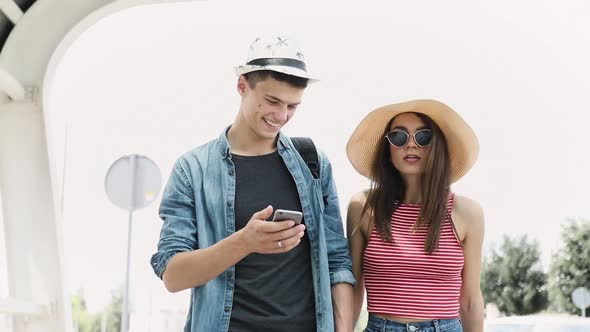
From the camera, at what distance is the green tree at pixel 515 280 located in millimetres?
26578

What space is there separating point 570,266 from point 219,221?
87.7 feet

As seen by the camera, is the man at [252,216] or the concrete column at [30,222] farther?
the concrete column at [30,222]

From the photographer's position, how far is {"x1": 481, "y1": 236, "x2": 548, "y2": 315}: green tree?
26578mm

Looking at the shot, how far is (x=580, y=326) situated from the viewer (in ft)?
31.1

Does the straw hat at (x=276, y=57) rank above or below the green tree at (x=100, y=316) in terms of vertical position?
above

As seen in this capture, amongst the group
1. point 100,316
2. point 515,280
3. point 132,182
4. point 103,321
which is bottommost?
point 103,321

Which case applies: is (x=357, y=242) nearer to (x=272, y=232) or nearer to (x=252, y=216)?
(x=252, y=216)

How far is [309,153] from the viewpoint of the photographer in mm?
2543

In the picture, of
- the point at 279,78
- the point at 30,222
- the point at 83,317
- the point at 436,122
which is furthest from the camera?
the point at 83,317

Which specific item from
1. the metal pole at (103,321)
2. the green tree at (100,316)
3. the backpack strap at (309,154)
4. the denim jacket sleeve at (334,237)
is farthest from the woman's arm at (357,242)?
the green tree at (100,316)

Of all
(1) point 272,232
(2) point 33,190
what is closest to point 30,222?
(2) point 33,190

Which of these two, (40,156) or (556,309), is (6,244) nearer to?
(40,156)

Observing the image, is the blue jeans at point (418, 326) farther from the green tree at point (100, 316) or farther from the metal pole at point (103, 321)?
the green tree at point (100, 316)

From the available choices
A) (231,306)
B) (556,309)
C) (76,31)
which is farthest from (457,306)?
(556,309)
